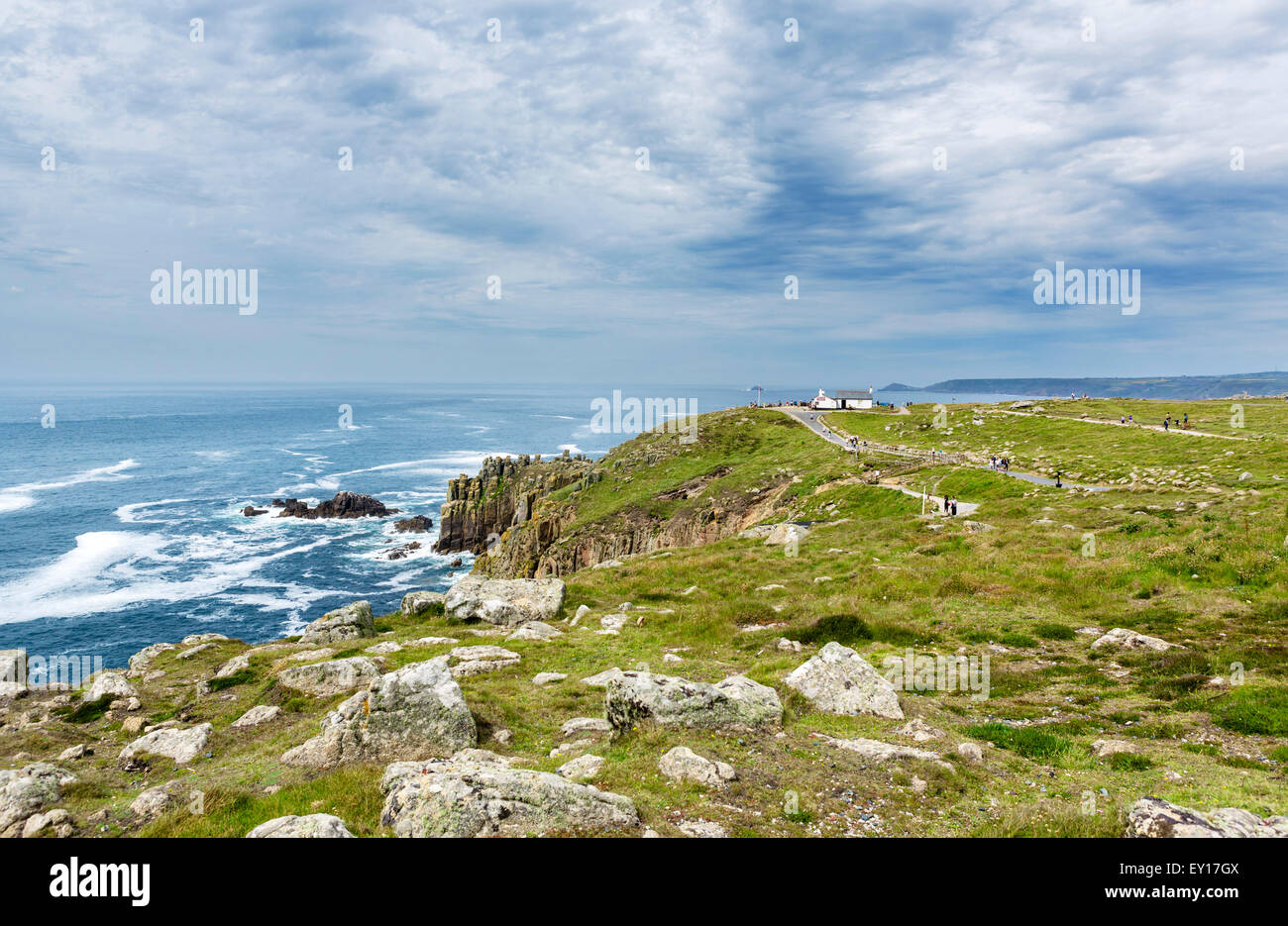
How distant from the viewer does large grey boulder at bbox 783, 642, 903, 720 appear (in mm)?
14992

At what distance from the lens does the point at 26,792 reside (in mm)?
11508

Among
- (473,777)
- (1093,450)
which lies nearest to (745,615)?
(473,777)

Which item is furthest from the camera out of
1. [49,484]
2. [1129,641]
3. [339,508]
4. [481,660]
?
[49,484]

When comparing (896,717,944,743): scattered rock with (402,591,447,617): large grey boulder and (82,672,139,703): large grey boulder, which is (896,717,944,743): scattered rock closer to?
(402,591,447,617): large grey boulder

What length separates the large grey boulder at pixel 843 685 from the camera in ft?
49.2

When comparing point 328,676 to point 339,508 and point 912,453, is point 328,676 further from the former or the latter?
point 339,508

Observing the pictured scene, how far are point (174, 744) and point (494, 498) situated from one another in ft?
282

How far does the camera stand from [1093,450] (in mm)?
58344

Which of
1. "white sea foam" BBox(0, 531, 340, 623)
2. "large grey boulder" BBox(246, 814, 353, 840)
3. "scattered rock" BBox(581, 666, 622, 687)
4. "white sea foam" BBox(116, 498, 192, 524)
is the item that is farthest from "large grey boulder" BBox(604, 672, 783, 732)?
"white sea foam" BBox(116, 498, 192, 524)

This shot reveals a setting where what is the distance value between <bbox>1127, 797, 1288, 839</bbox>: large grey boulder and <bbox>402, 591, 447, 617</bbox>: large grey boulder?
2868cm

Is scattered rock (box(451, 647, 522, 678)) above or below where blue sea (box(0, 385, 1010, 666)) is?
above

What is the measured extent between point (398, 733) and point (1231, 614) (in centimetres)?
2625

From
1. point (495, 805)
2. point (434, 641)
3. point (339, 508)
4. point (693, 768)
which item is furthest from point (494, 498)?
point (495, 805)
